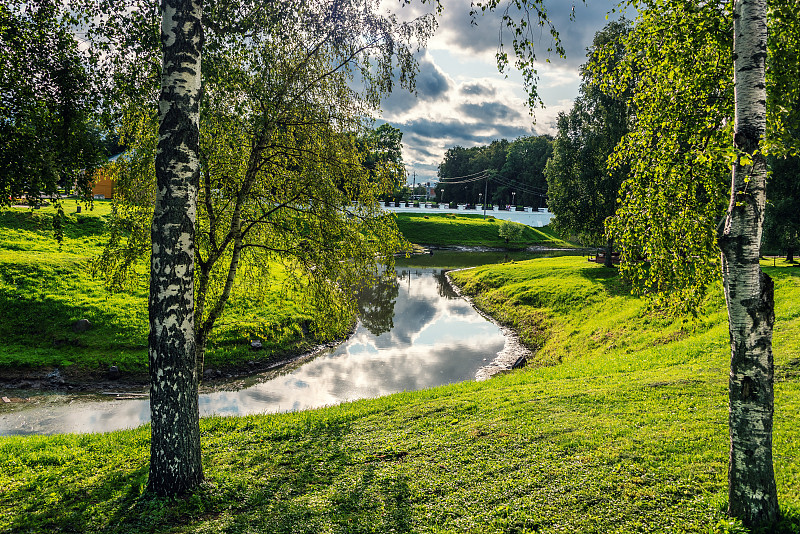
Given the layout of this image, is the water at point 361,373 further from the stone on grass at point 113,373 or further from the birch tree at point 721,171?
the birch tree at point 721,171

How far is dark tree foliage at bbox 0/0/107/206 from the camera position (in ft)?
30.5

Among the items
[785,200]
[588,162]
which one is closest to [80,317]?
[588,162]

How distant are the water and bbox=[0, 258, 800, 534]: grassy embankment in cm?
425

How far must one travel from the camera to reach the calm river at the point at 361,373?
A: 1638cm

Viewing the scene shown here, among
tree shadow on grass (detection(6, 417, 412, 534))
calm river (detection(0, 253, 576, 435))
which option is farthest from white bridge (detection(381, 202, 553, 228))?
tree shadow on grass (detection(6, 417, 412, 534))

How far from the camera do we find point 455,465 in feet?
27.8

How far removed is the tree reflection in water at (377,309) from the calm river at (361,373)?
0.25ft

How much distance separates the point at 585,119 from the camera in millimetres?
35969

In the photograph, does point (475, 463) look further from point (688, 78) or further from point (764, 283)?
point (688, 78)

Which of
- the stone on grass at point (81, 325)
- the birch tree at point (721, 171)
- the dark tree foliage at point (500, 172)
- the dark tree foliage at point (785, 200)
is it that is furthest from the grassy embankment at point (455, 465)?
the dark tree foliage at point (500, 172)

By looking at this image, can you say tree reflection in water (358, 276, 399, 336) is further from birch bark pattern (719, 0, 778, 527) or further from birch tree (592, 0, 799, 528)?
birch bark pattern (719, 0, 778, 527)

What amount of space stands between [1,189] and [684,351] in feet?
64.0

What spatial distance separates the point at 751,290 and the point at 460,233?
8172 cm

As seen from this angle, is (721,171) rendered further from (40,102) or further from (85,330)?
(85,330)
